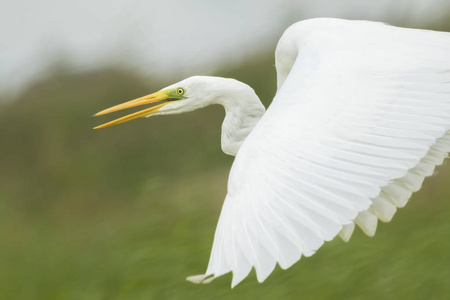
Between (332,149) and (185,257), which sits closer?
(332,149)

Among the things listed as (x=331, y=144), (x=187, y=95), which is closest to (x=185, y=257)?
(x=187, y=95)

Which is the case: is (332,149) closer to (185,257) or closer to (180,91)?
(180,91)

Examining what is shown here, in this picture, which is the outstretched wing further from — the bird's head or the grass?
the grass

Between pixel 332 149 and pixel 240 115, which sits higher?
pixel 332 149

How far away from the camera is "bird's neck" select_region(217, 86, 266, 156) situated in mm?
3223

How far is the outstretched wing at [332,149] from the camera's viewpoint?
232 cm

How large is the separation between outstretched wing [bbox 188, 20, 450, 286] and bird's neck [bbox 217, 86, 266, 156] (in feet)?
0.80

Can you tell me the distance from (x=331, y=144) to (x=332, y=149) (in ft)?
0.07

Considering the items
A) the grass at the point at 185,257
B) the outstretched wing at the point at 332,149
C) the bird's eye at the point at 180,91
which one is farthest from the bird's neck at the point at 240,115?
the grass at the point at 185,257

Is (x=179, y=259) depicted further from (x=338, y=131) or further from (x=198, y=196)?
(x=338, y=131)

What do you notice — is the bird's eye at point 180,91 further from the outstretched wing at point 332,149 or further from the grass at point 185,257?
the grass at point 185,257

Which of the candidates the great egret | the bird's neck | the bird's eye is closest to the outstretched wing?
the great egret

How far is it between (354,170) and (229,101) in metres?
0.89

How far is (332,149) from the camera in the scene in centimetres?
251
